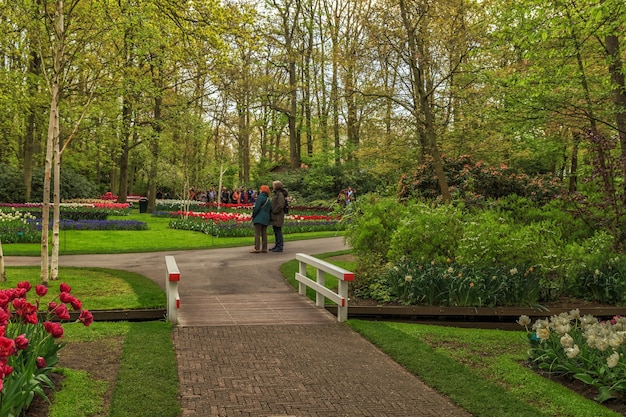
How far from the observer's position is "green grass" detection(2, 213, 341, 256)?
14523mm

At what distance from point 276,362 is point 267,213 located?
863cm

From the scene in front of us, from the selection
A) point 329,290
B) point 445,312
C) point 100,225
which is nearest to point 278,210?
point 329,290

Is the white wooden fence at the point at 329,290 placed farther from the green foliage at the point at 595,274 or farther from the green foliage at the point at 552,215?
the green foliage at the point at 552,215

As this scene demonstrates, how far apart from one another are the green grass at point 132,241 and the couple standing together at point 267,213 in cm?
193

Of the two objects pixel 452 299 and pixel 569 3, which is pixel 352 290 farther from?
pixel 569 3

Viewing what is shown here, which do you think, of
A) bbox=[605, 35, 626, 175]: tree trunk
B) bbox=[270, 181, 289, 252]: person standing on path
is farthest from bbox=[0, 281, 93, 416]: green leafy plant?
bbox=[605, 35, 626, 175]: tree trunk

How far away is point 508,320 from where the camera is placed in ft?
27.9

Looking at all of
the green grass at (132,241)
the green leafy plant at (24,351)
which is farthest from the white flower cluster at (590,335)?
the green grass at (132,241)

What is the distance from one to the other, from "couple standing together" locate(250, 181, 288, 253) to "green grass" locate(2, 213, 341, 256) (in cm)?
193

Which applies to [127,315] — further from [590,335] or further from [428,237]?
[590,335]

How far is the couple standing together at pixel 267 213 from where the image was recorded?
14.3m

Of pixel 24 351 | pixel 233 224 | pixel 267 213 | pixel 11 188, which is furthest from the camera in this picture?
pixel 11 188

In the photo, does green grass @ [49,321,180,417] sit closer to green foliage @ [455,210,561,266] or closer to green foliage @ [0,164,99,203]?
green foliage @ [455,210,561,266]

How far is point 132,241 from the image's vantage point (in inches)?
667
